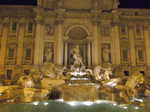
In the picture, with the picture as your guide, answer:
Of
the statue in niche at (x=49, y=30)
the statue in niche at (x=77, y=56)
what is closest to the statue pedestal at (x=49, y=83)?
the statue in niche at (x=77, y=56)

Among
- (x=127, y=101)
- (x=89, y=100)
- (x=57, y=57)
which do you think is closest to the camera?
(x=127, y=101)

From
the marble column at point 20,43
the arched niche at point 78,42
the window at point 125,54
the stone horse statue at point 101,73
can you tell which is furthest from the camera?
the window at point 125,54

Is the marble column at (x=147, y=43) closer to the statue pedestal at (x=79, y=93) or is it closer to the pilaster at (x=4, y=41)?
the statue pedestal at (x=79, y=93)

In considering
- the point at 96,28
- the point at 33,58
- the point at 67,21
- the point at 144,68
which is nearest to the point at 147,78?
the point at 144,68

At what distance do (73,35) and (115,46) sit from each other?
17.9 feet

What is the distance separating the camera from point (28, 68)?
2086cm

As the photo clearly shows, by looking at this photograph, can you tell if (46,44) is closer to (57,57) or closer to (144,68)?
(57,57)

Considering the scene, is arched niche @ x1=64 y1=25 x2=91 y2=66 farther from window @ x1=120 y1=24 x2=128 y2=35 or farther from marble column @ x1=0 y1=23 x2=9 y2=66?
marble column @ x1=0 y1=23 x2=9 y2=66

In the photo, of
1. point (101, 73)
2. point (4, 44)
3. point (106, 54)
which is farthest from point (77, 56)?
point (4, 44)

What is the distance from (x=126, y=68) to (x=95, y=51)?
4.42 metres

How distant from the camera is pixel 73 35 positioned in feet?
74.5

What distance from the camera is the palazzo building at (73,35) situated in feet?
69.4

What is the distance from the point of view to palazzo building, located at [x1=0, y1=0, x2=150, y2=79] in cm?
2114

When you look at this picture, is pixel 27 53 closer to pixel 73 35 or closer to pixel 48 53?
pixel 48 53
